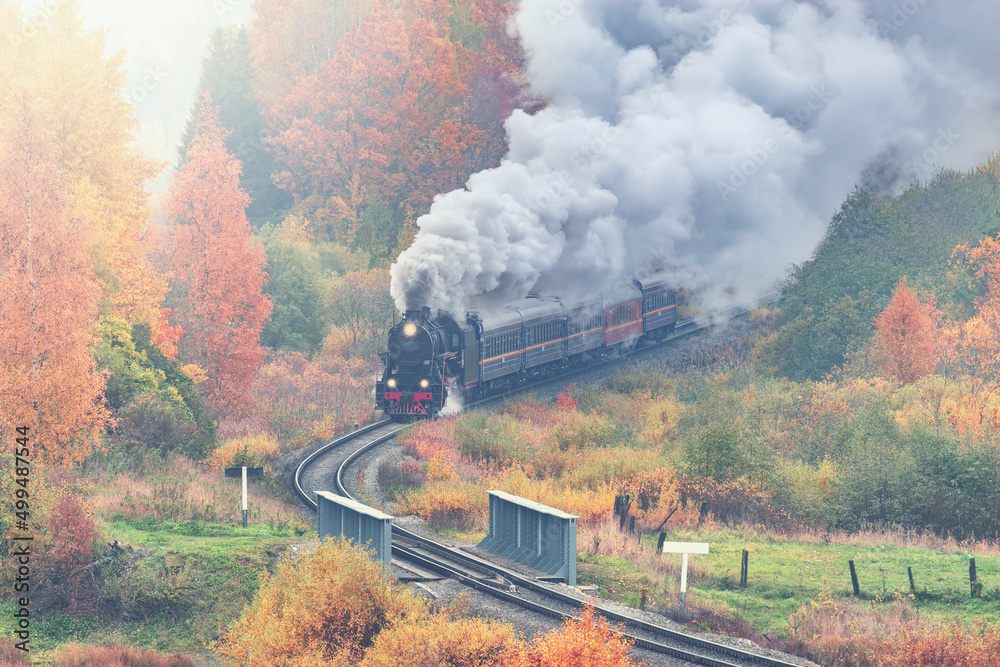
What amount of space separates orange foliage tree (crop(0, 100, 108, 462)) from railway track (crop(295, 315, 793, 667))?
6.02 m

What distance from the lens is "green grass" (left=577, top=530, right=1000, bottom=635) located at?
18019mm

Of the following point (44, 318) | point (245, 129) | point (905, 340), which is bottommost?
point (44, 318)

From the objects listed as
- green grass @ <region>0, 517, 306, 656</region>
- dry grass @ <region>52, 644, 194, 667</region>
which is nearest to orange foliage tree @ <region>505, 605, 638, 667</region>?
dry grass @ <region>52, 644, 194, 667</region>

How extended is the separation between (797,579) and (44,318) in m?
16.6

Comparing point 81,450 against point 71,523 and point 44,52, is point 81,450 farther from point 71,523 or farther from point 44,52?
point 44,52

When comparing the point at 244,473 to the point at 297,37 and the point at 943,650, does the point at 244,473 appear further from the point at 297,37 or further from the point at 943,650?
the point at 297,37

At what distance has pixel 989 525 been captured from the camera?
79.3 ft

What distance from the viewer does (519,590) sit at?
18141mm

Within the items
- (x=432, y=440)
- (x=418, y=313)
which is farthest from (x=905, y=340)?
(x=418, y=313)

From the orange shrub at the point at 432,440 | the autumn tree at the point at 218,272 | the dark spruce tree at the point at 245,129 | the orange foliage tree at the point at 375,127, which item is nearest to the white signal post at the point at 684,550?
the orange shrub at the point at 432,440

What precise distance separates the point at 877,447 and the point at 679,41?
82.7 ft

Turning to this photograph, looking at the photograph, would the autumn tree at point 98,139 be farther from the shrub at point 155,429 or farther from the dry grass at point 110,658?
the dry grass at point 110,658

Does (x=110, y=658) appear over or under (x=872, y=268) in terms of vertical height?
under

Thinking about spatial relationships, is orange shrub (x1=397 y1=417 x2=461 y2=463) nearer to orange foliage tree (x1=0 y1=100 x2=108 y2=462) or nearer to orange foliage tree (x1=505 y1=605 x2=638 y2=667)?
orange foliage tree (x1=0 y1=100 x2=108 y2=462)
